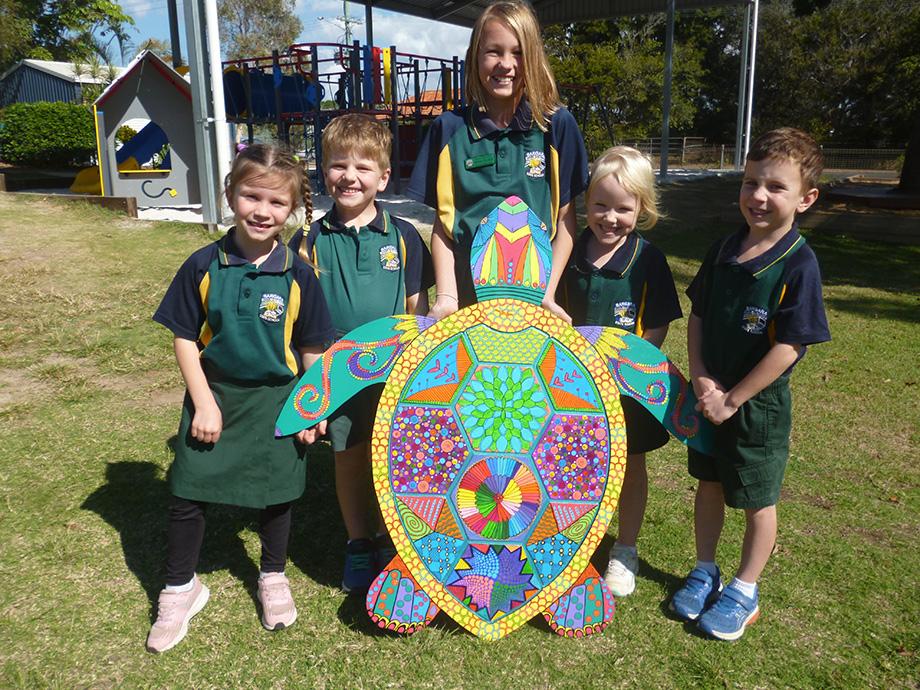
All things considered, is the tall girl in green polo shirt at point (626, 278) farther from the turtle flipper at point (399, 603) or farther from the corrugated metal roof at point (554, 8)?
the corrugated metal roof at point (554, 8)

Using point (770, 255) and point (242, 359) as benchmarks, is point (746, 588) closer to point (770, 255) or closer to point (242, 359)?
point (770, 255)

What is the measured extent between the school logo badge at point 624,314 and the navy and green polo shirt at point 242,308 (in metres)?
1.06

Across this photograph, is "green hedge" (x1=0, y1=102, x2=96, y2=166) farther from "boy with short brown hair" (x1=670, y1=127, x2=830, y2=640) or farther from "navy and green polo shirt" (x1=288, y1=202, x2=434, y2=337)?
"boy with short brown hair" (x1=670, y1=127, x2=830, y2=640)

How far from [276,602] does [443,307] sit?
1.17 m

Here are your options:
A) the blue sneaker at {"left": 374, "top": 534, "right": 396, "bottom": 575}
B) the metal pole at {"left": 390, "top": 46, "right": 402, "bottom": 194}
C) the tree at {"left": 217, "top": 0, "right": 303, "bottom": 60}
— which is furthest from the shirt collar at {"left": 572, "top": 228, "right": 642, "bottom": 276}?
the tree at {"left": 217, "top": 0, "right": 303, "bottom": 60}

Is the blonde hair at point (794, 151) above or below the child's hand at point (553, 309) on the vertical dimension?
above

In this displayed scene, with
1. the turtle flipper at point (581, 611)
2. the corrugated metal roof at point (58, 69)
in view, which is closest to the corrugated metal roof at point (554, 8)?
the turtle flipper at point (581, 611)

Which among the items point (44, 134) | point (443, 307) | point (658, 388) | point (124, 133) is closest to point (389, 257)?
point (443, 307)

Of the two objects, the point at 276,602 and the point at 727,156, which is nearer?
the point at 276,602

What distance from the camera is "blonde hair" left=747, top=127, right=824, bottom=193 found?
215 cm

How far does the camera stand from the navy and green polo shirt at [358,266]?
2514 mm

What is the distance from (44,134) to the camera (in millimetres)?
18672

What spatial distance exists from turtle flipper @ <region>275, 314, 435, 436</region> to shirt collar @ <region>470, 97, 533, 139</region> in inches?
28.0

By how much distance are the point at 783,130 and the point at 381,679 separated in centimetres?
215
